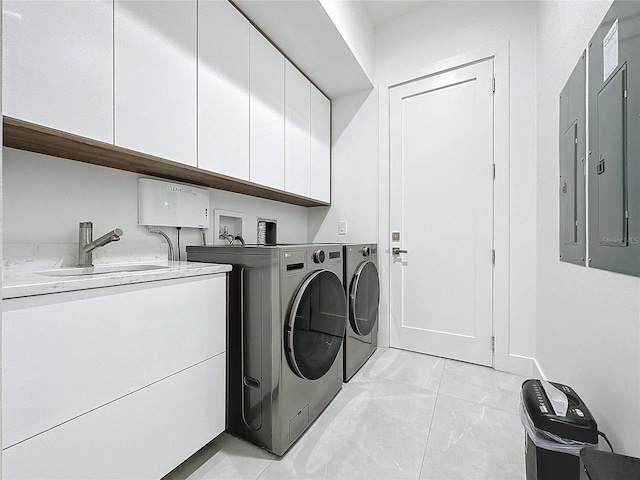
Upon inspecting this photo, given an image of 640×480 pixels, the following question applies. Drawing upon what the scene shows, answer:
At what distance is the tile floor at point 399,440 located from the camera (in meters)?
1.24

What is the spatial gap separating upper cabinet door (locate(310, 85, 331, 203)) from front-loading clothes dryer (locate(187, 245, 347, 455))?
1.14 meters

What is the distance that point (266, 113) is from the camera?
6.26 feet

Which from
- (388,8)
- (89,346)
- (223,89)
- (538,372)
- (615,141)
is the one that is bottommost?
(538,372)

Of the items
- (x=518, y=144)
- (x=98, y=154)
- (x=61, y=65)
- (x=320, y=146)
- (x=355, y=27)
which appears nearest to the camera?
(x=61, y=65)

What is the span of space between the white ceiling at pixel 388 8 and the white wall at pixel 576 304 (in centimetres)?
90

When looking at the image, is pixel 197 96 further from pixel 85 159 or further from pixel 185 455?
pixel 185 455

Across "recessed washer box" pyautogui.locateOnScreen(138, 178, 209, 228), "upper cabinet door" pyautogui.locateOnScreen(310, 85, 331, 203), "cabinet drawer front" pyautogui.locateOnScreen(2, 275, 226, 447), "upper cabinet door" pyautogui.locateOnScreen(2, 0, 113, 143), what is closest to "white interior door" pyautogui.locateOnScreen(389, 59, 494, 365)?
"upper cabinet door" pyautogui.locateOnScreen(310, 85, 331, 203)

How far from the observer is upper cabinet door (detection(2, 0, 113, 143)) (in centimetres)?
92

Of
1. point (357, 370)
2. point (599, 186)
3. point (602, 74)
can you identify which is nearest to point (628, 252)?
point (599, 186)

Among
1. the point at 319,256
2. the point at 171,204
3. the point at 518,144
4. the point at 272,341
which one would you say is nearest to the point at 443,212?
the point at 518,144

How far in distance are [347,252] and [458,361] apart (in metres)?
1.24

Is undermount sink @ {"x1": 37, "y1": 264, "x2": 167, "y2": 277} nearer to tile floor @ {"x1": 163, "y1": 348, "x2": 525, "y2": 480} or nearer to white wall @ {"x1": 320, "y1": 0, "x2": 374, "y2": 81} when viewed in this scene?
tile floor @ {"x1": 163, "y1": 348, "x2": 525, "y2": 480}

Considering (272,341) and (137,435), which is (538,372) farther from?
(137,435)

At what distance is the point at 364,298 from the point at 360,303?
0.29 ft
